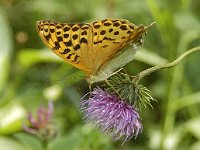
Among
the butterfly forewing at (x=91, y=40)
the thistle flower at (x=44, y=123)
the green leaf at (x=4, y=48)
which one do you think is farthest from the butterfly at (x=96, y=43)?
the green leaf at (x=4, y=48)

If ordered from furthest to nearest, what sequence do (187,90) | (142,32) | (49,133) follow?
1. (187,90)
2. (49,133)
3. (142,32)

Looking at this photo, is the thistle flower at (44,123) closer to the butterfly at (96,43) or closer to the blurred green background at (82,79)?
the blurred green background at (82,79)

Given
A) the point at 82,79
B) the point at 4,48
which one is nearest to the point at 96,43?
the point at 82,79

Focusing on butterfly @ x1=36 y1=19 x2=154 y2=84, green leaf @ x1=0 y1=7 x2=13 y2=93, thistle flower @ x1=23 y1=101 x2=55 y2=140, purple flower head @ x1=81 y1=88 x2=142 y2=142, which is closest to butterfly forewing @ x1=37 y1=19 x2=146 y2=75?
butterfly @ x1=36 y1=19 x2=154 y2=84

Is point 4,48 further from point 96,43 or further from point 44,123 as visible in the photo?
point 96,43

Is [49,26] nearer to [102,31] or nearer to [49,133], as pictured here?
[102,31]

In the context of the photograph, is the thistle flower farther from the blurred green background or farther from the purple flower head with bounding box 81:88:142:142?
the purple flower head with bounding box 81:88:142:142

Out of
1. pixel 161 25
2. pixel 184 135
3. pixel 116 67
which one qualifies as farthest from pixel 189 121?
pixel 116 67
